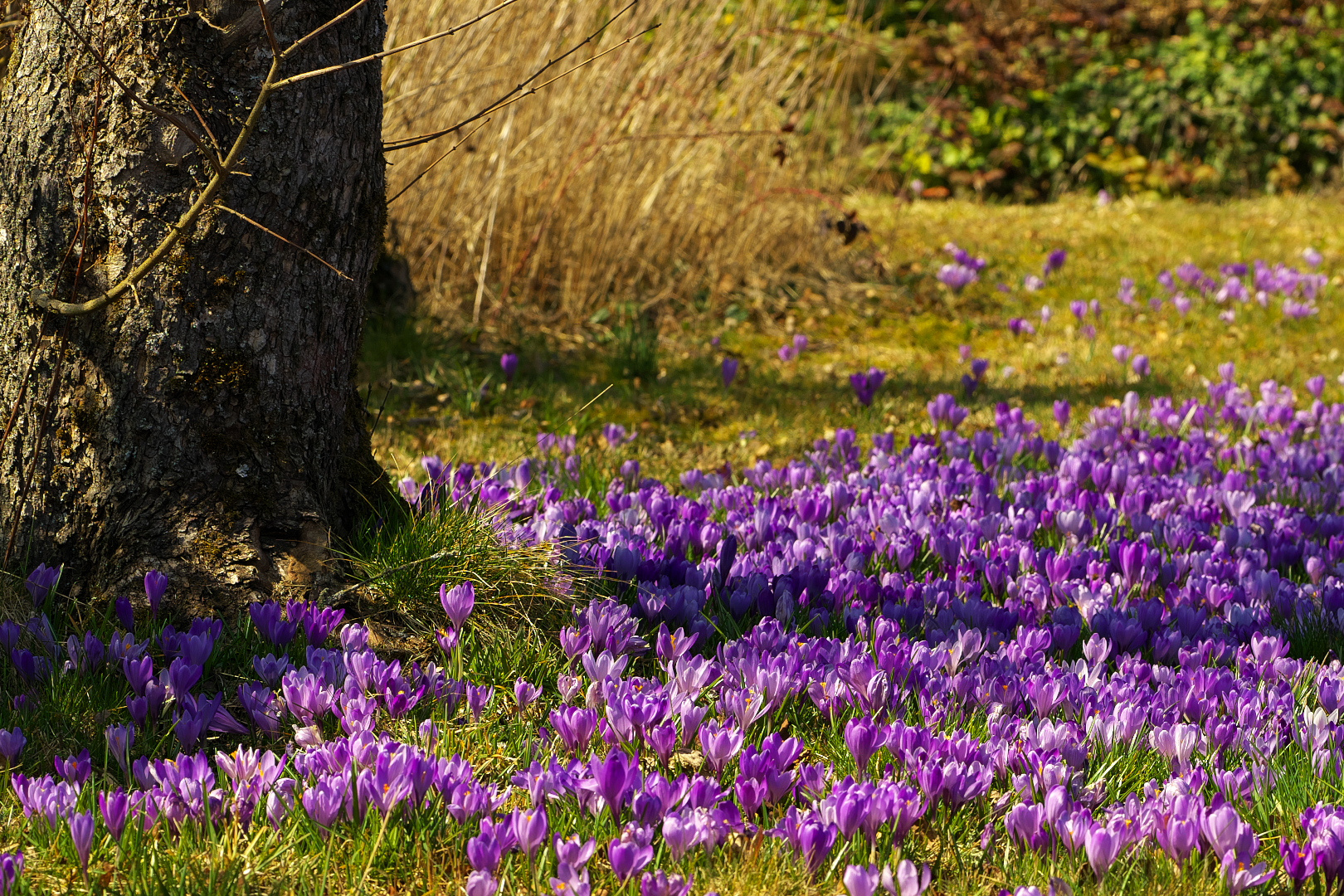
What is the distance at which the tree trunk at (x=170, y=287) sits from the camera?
2631 mm

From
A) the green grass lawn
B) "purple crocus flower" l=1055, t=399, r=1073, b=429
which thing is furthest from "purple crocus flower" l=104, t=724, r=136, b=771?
"purple crocus flower" l=1055, t=399, r=1073, b=429

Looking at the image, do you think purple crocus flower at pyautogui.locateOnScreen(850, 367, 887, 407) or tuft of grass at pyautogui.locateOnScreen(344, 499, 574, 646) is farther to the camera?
purple crocus flower at pyautogui.locateOnScreen(850, 367, 887, 407)

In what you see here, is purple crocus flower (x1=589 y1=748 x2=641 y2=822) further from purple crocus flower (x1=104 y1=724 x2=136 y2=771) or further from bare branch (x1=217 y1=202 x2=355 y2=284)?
bare branch (x1=217 y1=202 x2=355 y2=284)

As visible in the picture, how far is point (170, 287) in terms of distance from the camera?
104 inches

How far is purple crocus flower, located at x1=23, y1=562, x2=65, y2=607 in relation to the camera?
2646 millimetres

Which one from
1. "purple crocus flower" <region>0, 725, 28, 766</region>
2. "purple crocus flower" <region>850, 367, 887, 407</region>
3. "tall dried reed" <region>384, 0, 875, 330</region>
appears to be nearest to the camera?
"purple crocus flower" <region>0, 725, 28, 766</region>

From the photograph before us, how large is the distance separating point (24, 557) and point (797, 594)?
1848 mm

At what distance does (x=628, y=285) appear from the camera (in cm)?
700

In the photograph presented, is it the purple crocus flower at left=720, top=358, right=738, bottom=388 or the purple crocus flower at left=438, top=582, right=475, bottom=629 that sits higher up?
the purple crocus flower at left=438, top=582, right=475, bottom=629

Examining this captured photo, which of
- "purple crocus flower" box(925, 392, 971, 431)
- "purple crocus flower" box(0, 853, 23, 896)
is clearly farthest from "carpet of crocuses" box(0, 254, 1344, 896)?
"purple crocus flower" box(925, 392, 971, 431)

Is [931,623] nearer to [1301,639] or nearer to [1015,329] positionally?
[1301,639]

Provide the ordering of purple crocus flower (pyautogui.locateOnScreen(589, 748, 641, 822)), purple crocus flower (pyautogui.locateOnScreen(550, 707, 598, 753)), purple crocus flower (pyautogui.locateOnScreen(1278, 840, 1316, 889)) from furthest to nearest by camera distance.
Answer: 1. purple crocus flower (pyautogui.locateOnScreen(550, 707, 598, 753))
2. purple crocus flower (pyautogui.locateOnScreen(589, 748, 641, 822))
3. purple crocus flower (pyautogui.locateOnScreen(1278, 840, 1316, 889))

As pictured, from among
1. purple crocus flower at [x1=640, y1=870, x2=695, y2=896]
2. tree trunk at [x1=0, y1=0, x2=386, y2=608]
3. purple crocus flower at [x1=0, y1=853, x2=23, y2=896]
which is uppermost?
tree trunk at [x1=0, y1=0, x2=386, y2=608]

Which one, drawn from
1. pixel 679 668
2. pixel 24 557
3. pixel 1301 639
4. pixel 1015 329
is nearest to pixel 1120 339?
pixel 1015 329
